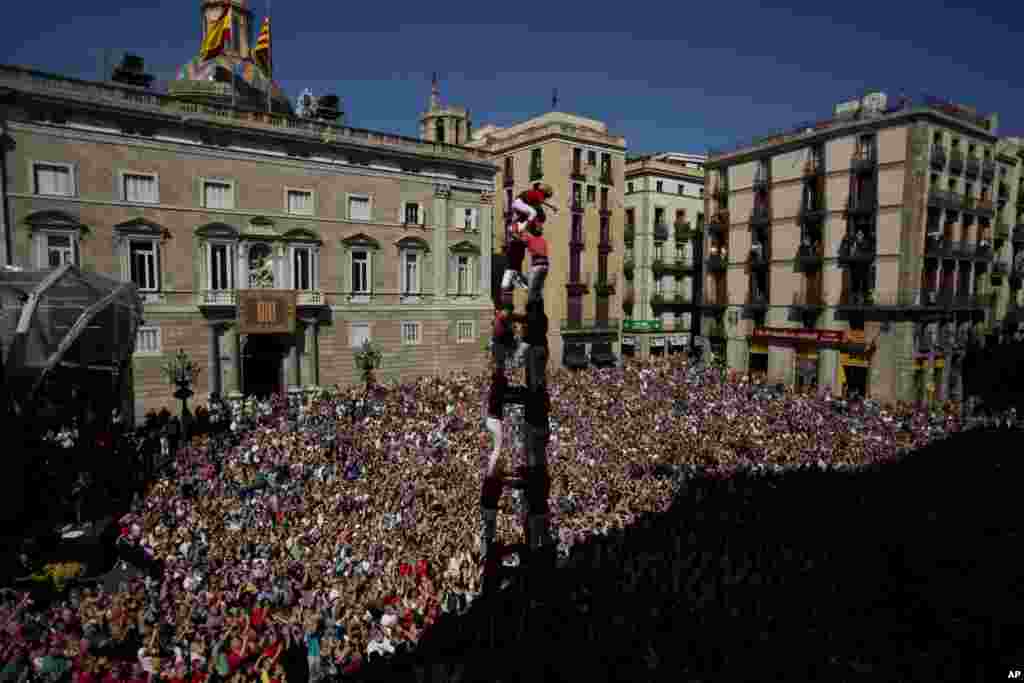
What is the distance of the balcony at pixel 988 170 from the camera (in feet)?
114

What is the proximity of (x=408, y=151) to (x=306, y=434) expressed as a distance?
17.6m

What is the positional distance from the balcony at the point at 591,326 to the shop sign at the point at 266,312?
18716 mm

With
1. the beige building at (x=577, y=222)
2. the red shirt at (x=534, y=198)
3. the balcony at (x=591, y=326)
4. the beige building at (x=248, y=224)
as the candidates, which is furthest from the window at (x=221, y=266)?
the red shirt at (x=534, y=198)

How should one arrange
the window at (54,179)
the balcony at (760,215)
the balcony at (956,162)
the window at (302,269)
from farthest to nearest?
the balcony at (760,215)
the balcony at (956,162)
the window at (302,269)
the window at (54,179)

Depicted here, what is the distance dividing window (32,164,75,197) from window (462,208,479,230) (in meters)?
16.9

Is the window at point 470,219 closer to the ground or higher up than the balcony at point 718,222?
closer to the ground

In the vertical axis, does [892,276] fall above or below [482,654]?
above

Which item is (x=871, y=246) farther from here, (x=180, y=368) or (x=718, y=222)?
(x=180, y=368)

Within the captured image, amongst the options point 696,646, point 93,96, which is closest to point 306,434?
point 696,646

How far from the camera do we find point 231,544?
434 inches

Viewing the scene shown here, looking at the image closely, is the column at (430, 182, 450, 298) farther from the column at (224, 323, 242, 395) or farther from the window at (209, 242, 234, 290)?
the column at (224, 323, 242, 395)

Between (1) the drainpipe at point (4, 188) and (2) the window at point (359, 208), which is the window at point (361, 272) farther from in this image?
(1) the drainpipe at point (4, 188)

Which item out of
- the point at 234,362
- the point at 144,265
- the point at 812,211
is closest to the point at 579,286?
the point at 812,211

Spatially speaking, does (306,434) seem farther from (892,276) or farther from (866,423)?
(892,276)
